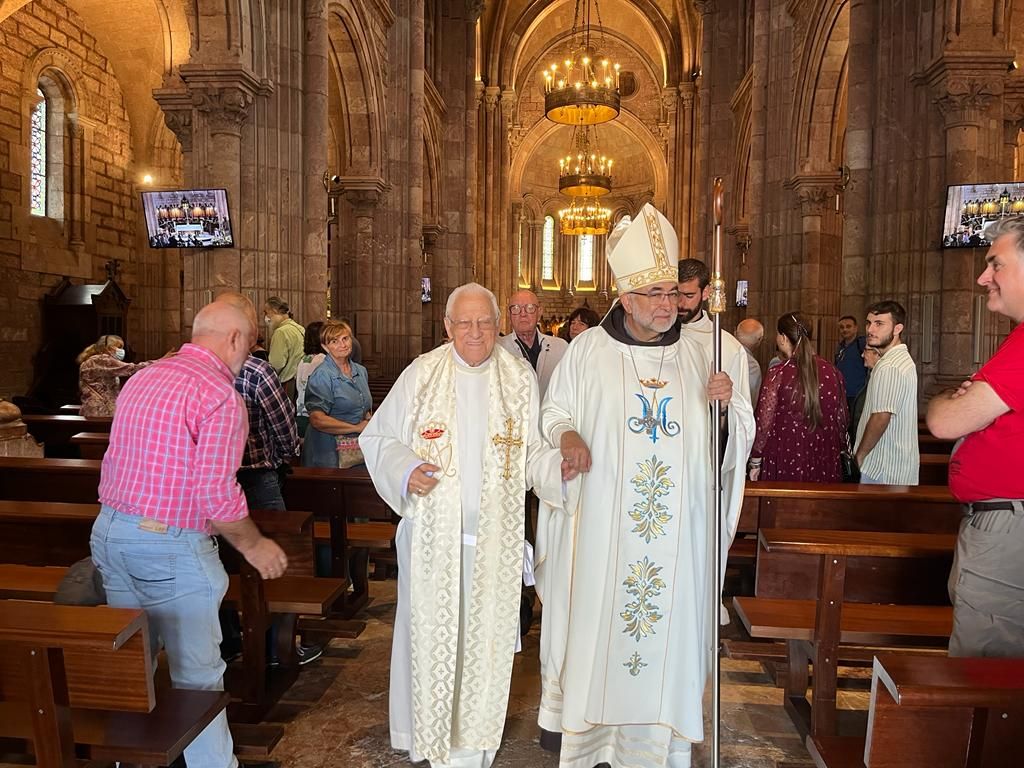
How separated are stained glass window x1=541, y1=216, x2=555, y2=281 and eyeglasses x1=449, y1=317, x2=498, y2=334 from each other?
3396cm

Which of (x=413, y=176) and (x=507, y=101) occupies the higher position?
(x=507, y=101)

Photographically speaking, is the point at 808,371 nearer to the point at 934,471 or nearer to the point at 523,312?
the point at 523,312

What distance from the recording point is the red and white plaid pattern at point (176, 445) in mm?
2572

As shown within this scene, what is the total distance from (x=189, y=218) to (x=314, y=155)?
1.95 m

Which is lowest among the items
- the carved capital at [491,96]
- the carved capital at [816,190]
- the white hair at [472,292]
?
the white hair at [472,292]

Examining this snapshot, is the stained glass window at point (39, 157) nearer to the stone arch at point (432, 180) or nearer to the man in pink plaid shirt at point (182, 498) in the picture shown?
the stone arch at point (432, 180)

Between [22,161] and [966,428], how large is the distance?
50.3 feet

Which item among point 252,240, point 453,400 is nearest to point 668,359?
point 453,400

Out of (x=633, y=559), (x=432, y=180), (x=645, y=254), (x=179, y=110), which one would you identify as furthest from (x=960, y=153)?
(x=432, y=180)

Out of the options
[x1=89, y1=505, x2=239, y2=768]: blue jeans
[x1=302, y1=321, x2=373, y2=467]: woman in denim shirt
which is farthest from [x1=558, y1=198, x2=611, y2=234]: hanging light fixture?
[x1=89, y1=505, x2=239, y2=768]: blue jeans

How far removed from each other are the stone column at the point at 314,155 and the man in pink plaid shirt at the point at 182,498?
7.73 meters

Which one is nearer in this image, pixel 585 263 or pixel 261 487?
pixel 261 487

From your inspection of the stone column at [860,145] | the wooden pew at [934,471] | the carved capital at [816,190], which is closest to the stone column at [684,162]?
the carved capital at [816,190]

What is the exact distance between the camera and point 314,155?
1018cm
